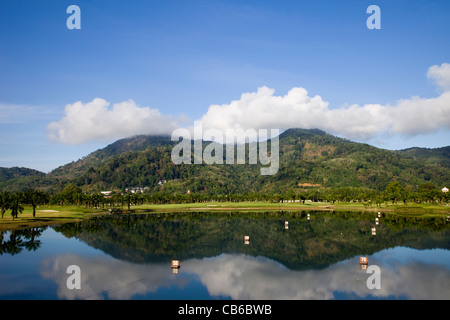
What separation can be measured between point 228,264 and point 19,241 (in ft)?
129

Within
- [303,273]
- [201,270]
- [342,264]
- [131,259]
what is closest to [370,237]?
[342,264]

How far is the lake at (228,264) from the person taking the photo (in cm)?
2973

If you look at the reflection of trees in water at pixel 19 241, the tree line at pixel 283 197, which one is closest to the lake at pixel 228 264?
the reflection of trees in water at pixel 19 241

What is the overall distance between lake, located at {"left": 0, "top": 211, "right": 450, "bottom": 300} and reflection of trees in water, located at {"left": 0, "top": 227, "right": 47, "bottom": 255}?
0.14 metres

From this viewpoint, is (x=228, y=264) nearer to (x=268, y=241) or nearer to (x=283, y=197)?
(x=268, y=241)

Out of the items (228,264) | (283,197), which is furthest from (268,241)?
(283,197)

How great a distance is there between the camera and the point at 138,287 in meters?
31.0

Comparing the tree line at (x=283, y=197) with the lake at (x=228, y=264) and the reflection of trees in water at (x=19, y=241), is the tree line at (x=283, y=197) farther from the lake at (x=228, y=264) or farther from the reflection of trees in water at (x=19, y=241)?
the lake at (x=228, y=264)

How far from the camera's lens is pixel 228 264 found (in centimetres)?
4166

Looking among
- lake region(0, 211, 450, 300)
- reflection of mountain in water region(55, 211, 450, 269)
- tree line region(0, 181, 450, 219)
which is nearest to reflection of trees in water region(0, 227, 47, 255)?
lake region(0, 211, 450, 300)

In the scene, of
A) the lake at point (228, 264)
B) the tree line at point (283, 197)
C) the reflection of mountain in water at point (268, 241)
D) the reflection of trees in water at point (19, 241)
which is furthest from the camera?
the tree line at point (283, 197)

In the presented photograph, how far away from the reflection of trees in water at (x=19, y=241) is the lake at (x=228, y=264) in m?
0.14

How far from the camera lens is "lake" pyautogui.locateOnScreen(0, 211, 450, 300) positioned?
2973 cm
